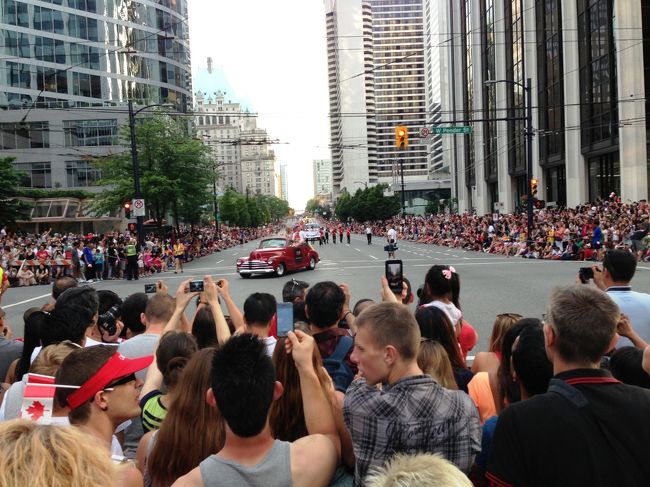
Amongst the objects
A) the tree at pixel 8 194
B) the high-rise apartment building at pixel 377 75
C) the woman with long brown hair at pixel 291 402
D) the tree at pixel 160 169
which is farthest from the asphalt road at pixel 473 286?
the high-rise apartment building at pixel 377 75

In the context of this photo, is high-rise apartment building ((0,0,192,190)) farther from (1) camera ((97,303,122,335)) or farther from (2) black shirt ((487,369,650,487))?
(2) black shirt ((487,369,650,487))

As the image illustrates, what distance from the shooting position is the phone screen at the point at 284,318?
4.41m

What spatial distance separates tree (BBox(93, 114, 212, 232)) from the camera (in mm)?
38566

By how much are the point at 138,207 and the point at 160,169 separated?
12.1 meters

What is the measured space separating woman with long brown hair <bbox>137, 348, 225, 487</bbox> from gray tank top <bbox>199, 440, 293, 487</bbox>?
0.46 meters

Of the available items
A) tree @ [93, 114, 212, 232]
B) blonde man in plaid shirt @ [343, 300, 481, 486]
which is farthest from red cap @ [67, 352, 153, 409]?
tree @ [93, 114, 212, 232]

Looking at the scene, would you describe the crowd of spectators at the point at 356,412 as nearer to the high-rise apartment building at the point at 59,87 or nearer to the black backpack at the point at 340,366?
the black backpack at the point at 340,366

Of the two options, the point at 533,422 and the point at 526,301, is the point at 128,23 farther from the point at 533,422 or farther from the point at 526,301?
the point at 533,422

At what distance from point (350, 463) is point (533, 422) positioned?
37.6 inches

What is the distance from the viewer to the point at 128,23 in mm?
65375

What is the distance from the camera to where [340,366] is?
13.0ft

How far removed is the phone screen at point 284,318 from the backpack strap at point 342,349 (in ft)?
1.52

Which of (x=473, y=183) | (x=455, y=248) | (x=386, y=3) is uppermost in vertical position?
(x=386, y=3)

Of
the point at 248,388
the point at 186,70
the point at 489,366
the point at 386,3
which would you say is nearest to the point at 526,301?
the point at 489,366
